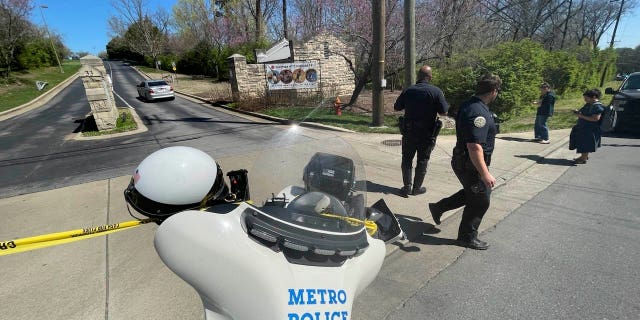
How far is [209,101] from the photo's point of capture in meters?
18.7

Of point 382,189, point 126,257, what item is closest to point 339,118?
point 382,189

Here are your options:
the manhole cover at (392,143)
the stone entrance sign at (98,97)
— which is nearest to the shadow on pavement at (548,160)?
the manhole cover at (392,143)

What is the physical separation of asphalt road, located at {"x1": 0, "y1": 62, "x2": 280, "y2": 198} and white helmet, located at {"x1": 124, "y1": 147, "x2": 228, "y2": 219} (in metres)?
5.39

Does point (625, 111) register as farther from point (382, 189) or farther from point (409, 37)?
point (382, 189)

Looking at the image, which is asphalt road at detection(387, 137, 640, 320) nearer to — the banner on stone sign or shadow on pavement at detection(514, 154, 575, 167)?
shadow on pavement at detection(514, 154, 575, 167)

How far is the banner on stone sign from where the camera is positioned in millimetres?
15328

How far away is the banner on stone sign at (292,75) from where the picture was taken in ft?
50.3

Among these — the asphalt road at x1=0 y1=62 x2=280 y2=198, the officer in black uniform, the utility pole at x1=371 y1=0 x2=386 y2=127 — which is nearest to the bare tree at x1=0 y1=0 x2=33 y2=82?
the asphalt road at x1=0 y1=62 x2=280 y2=198

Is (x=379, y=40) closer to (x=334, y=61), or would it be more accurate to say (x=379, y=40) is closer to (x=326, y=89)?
(x=326, y=89)

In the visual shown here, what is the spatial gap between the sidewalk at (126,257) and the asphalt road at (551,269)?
0.64ft

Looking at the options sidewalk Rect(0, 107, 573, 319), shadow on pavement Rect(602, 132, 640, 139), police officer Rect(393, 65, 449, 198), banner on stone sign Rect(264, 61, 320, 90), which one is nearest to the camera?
sidewalk Rect(0, 107, 573, 319)

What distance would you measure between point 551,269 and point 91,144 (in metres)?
10.6

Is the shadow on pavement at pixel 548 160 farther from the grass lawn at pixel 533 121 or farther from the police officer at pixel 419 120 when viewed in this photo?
the police officer at pixel 419 120

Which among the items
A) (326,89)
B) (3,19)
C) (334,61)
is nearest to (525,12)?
(334,61)
